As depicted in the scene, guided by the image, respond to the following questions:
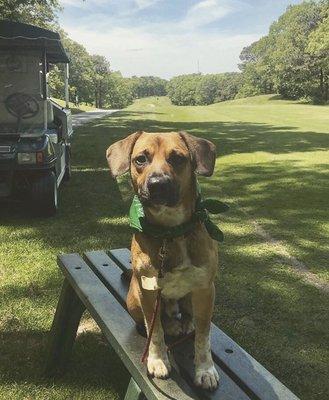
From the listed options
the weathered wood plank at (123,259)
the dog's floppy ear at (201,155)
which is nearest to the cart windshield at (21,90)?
the weathered wood plank at (123,259)

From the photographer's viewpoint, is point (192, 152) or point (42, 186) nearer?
point (192, 152)

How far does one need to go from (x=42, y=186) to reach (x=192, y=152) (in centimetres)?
504

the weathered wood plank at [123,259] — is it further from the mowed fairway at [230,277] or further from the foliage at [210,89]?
the foliage at [210,89]

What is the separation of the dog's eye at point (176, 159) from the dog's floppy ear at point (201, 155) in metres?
0.07

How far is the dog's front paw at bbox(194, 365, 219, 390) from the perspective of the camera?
98.4 inches

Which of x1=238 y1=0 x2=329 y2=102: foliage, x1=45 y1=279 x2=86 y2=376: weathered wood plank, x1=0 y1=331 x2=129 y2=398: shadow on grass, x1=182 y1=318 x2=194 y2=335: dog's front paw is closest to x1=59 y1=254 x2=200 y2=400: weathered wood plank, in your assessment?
x1=45 y1=279 x2=86 y2=376: weathered wood plank

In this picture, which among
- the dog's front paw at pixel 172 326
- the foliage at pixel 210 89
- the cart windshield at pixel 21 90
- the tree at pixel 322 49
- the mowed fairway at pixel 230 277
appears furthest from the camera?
the foliage at pixel 210 89

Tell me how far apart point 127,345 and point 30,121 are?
6723 millimetres

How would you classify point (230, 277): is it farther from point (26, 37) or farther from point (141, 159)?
point (26, 37)

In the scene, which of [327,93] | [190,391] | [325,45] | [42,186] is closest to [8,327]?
[190,391]

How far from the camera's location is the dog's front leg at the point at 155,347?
2.54 metres

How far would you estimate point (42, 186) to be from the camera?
7.17 m

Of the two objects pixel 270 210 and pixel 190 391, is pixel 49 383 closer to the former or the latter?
pixel 190 391

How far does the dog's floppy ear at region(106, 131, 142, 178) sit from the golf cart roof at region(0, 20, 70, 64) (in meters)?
5.76
